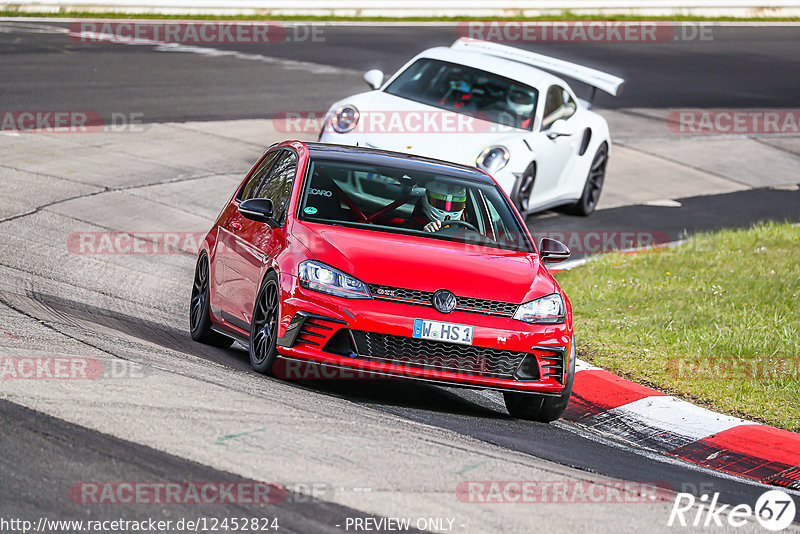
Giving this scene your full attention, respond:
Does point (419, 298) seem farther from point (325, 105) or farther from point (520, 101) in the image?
point (325, 105)

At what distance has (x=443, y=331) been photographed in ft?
24.3

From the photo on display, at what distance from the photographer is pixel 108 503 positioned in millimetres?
5062

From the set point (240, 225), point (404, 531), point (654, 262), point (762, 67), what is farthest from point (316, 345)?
point (762, 67)

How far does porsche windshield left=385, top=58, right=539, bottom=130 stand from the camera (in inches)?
576

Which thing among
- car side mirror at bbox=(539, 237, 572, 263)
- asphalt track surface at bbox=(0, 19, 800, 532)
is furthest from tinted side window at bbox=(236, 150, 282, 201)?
car side mirror at bbox=(539, 237, 572, 263)

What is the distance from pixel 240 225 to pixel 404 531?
4.03m

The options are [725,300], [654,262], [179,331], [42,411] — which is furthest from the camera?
[654,262]

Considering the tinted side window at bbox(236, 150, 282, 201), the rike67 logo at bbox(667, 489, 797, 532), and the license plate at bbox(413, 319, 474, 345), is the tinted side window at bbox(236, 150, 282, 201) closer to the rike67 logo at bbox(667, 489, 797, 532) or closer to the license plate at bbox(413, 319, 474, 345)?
the license plate at bbox(413, 319, 474, 345)

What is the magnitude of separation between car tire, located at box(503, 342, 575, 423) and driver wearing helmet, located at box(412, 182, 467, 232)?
128 centimetres

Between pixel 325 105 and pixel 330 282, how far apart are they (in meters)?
13.6

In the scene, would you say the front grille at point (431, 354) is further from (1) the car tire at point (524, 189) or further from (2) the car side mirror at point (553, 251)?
(1) the car tire at point (524, 189)

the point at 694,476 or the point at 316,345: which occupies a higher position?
the point at 316,345

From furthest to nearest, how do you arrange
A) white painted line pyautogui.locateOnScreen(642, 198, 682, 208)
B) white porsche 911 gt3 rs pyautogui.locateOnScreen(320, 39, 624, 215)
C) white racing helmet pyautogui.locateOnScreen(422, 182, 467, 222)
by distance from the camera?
white painted line pyautogui.locateOnScreen(642, 198, 682, 208)
white porsche 911 gt3 rs pyautogui.locateOnScreen(320, 39, 624, 215)
white racing helmet pyautogui.locateOnScreen(422, 182, 467, 222)

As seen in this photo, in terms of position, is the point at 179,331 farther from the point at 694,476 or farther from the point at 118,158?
the point at 118,158
